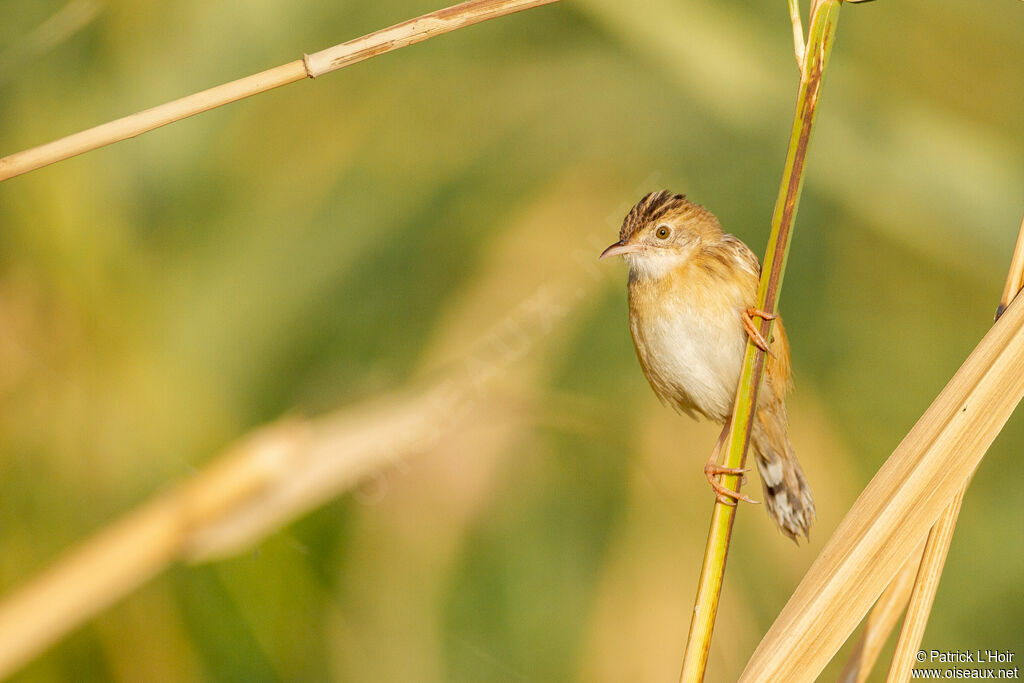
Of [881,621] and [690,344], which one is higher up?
[690,344]

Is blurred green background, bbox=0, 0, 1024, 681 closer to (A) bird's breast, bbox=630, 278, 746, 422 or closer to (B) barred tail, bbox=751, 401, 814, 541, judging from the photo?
(A) bird's breast, bbox=630, 278, 746, 422

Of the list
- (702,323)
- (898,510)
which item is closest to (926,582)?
(898,510)

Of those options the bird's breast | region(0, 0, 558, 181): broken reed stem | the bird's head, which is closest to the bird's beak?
the bird's head

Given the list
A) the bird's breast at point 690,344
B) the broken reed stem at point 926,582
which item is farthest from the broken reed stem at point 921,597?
the bird's breast at point 690,344

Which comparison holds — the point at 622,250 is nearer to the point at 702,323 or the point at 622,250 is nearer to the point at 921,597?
the point at 702,323

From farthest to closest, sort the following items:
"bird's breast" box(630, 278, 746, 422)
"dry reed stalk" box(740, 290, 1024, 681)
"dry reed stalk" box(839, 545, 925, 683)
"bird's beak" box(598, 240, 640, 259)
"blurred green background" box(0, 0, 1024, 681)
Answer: "blurred green background" box(0, 0, 1024, 681)
"bird's beak" box(598, 240, 640, 259)
"bird's breast" box(630, 278, 746, 422)
"dry reed stalk" box(839, 545, 925, 683)
"dry reed stalk" box(740, 290, 1024, 681)
